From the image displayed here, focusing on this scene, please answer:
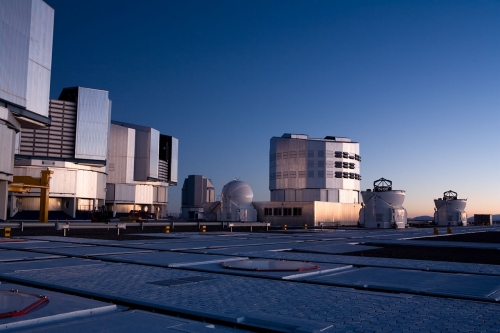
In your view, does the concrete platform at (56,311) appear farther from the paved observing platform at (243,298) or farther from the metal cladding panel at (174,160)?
the metal cladding panel at (174,160)

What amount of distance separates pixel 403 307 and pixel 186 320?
3.16 meters

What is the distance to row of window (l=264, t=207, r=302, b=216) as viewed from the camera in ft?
207

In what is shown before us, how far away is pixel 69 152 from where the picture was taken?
6731 centimetres

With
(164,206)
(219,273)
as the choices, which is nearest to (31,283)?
(219,273)

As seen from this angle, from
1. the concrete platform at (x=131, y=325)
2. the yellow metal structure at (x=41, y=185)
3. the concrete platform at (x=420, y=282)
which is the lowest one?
the concrete platform at (x=420, y=282)

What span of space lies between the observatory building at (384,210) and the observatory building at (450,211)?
22.3m

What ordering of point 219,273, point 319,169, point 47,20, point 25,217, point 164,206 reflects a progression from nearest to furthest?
point 219,273, point 47,20, point 25,217, point 319,169, point 164,206

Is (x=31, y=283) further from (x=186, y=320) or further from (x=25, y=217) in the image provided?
(x=25, y=217)

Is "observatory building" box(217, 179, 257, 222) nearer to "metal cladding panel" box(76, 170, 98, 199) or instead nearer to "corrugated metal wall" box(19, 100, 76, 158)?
"metal cladding panel" box(76, 170, 98, 199)

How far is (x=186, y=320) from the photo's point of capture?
5480 millimetres

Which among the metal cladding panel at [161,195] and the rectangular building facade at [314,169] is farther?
the metal cladding panel at [161,195]

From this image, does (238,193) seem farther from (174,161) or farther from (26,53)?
(174,161)

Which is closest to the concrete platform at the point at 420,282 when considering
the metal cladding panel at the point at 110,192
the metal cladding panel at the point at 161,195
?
the metal cladding panel at the point at 110,192

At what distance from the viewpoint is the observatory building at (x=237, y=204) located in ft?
212
